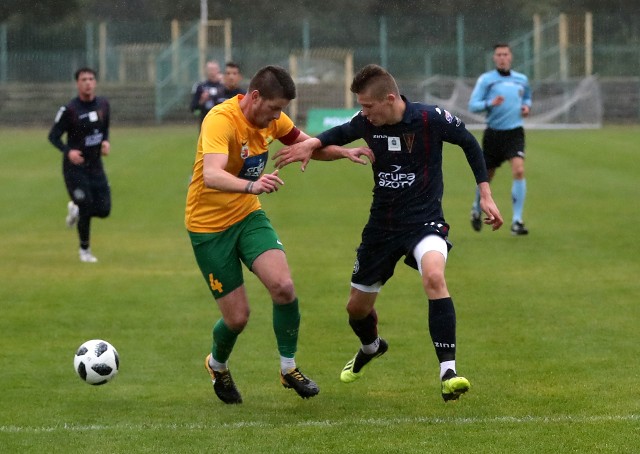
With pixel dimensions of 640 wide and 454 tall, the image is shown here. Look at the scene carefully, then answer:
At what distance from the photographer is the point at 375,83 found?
7.32 metres

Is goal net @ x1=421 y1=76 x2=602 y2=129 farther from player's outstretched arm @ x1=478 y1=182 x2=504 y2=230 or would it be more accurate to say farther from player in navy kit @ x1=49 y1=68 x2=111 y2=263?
player's outstretched arm @ x1=478 y1=182 x2=504 y2=230

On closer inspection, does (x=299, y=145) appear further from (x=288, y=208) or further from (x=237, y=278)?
(x=288, y=208)

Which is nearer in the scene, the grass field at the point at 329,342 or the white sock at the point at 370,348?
the grass field at the point at 329,342

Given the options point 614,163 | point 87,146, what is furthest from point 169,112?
point 87,146

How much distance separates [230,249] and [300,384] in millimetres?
942

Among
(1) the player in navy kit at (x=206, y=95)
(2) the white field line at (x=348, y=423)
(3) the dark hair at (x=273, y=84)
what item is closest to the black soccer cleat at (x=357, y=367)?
(2) the white field line at (x=348, y=423)

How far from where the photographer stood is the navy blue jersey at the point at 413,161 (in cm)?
750

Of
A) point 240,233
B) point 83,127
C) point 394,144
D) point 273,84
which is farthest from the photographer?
point 83,127

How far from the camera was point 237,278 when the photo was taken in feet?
25.0

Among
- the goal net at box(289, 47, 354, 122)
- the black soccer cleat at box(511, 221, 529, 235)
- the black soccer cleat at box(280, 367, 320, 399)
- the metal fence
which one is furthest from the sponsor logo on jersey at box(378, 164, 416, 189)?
the metal fence

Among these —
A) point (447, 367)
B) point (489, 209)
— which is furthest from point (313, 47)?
point (447, 367)

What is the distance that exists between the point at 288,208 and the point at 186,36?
101 ft

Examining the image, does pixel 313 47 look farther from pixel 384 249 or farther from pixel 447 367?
pixel 447 367

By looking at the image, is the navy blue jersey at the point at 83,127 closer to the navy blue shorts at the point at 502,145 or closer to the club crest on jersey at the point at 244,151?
the navy blue shorts at the point at 502,145
